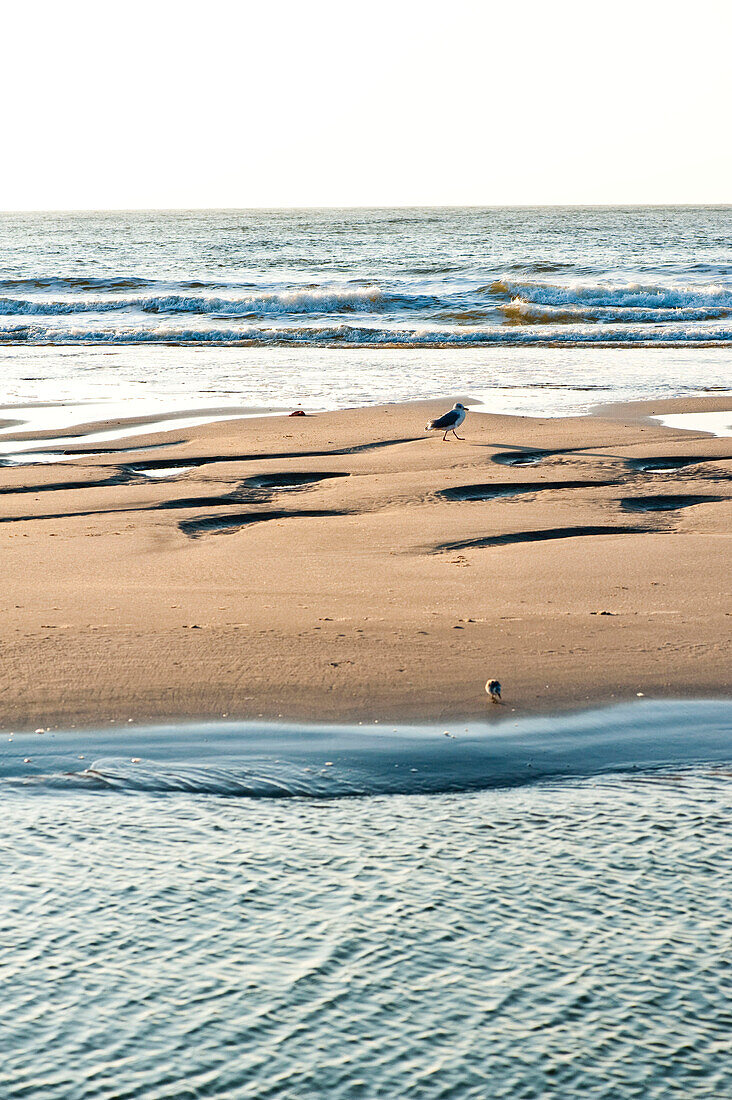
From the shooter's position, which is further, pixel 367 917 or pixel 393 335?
pixel 393 335

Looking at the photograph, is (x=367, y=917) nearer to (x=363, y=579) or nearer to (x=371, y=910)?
(x=371, y=910)

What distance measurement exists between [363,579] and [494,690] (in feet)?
6.12

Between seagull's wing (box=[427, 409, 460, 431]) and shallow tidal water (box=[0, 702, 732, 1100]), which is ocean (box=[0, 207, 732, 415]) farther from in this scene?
shallow tidal water (box=[0, 702, 732, 1100])

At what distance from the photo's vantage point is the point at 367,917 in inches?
128

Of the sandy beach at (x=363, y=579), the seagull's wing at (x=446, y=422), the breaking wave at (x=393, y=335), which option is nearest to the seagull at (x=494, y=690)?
the sandy beach at (x=363, y=579)

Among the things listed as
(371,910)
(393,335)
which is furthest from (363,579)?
(393,335)

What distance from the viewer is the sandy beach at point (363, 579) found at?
4.97m

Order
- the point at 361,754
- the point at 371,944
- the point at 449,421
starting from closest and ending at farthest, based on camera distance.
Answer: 1. the point at 371,944
2. the point at 361,754
3. the point at 449,421

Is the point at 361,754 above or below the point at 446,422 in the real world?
below

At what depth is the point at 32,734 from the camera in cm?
453

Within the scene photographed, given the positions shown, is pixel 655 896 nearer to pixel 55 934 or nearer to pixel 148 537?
pixel 55 934

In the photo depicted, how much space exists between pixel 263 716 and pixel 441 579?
2.06 meters

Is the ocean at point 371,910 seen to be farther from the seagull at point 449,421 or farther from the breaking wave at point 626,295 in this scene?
the breaking wave at point 626,295

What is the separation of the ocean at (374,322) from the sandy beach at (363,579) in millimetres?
4435
